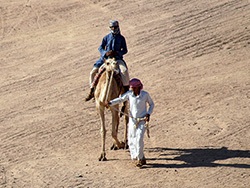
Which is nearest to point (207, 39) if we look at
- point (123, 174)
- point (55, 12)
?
point (55, 12)

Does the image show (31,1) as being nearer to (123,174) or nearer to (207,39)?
(207,39)

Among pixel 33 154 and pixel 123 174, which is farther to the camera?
A: pixel 33 154

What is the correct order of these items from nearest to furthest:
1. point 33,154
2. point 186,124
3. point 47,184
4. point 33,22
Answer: point 47,184, point 33,154, point 186,124, point 33,22

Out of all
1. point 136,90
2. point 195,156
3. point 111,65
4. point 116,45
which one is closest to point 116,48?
point 116,45

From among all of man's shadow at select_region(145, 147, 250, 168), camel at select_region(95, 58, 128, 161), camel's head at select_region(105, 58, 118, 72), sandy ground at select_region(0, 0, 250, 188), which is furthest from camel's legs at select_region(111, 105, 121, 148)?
camel's head at select_region(105, 58, 118, 72)

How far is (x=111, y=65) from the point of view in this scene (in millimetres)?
18516

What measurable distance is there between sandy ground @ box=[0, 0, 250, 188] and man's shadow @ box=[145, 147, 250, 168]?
23 mm

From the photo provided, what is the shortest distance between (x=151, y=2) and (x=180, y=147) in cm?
1150

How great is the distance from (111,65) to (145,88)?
5071 mm

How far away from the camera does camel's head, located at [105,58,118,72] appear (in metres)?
18.5

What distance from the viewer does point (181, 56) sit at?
2570 centimetres

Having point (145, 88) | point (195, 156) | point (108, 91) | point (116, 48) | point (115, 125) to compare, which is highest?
point (116, 48)

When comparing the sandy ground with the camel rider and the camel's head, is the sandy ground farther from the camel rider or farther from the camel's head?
the camel's head

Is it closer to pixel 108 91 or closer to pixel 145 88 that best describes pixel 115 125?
pixel 108 91
